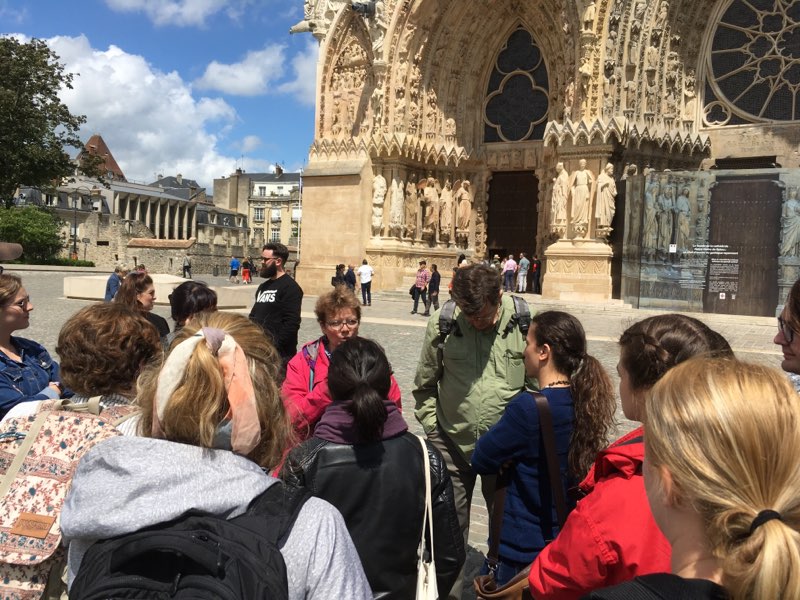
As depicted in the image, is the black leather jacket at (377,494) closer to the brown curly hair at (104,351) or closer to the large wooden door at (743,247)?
the brown curly hair at (104,351)

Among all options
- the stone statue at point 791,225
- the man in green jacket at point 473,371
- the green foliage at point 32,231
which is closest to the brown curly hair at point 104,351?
the man in green jacket at point 473,371

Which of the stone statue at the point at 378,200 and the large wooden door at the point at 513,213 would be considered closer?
the stone statue at the point at 378,200

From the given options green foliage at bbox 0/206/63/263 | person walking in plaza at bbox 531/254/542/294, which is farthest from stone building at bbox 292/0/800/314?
green foliage at bbox 0/206/63/263

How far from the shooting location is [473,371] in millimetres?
3430

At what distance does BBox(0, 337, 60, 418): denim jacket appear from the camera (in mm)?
3010

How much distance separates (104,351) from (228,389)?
1.05 m

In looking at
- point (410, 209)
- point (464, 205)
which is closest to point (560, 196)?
point (464, 205)

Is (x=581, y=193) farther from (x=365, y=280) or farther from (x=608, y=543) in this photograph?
(x=608, y=543)

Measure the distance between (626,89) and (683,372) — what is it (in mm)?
18009

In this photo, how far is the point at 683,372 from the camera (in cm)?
125

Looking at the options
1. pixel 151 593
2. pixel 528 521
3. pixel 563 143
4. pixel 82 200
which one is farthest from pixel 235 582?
pixel 82 200

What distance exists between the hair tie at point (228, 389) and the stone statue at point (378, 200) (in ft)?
64.8

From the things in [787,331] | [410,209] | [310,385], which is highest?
[410,209]

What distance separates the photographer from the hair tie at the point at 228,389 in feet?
5.02
